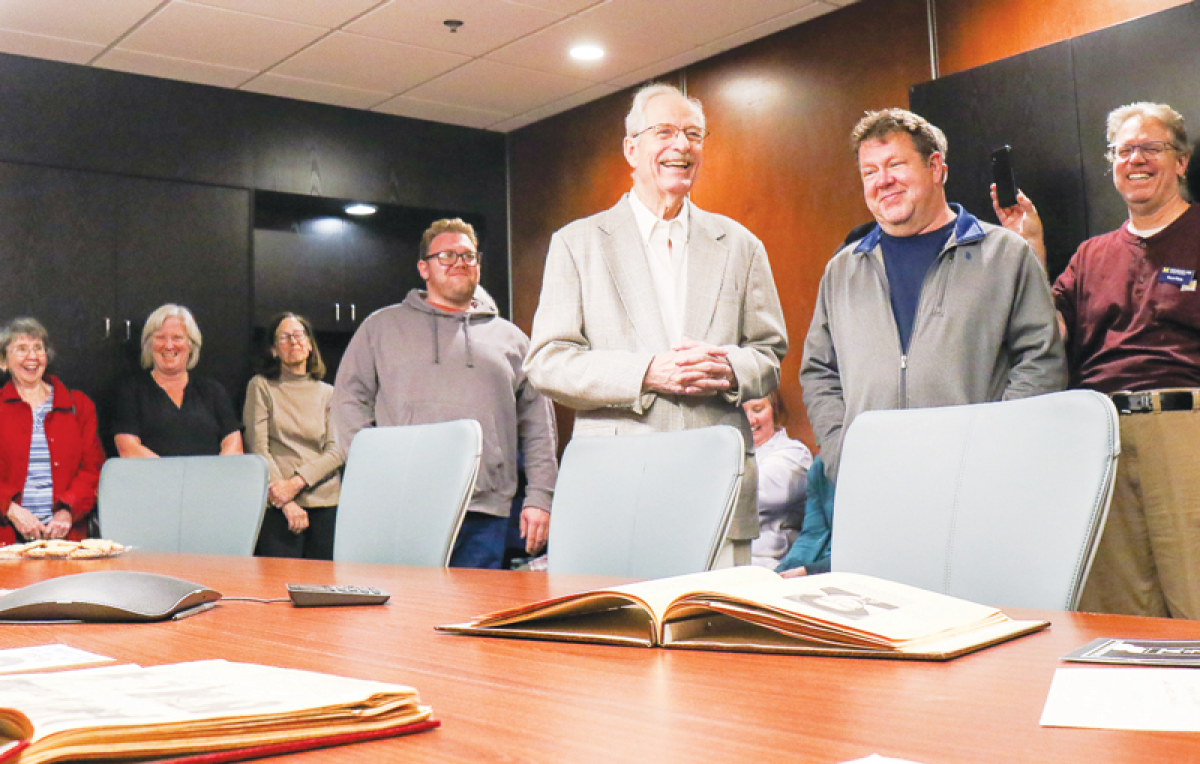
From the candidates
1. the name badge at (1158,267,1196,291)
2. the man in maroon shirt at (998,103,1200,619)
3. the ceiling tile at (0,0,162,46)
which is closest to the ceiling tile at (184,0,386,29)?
the ceiling tile at (0,0,162,46)

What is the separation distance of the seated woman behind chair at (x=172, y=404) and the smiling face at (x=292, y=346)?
32 cm

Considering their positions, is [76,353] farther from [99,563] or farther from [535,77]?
[99,563]

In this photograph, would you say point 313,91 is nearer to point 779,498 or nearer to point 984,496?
point 779,498

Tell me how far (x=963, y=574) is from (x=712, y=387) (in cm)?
99

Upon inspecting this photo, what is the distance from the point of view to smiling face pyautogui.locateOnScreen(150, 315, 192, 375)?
504 centimetres

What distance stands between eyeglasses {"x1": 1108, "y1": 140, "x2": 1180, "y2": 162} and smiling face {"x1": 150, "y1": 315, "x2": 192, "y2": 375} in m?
3.88

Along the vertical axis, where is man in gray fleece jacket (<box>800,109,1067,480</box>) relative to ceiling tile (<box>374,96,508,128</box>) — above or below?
below

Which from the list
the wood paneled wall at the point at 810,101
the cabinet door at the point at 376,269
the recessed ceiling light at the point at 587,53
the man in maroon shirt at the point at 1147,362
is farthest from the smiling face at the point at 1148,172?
the cabinet door at the point at 376,269

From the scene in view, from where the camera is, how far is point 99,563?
2131mm

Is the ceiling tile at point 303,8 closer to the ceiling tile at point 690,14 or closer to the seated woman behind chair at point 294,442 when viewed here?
the ceiling tile at point 690,14

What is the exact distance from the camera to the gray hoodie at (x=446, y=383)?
3.30 meters

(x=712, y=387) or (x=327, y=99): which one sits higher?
(x=327, y=99)

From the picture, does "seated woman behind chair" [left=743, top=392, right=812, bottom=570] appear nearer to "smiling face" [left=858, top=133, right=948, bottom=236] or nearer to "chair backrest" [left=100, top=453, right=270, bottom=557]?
"smiling face" [left=858, top=133, right=948, bottom=236]

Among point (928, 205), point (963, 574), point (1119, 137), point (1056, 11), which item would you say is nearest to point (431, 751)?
point (963, 574)
